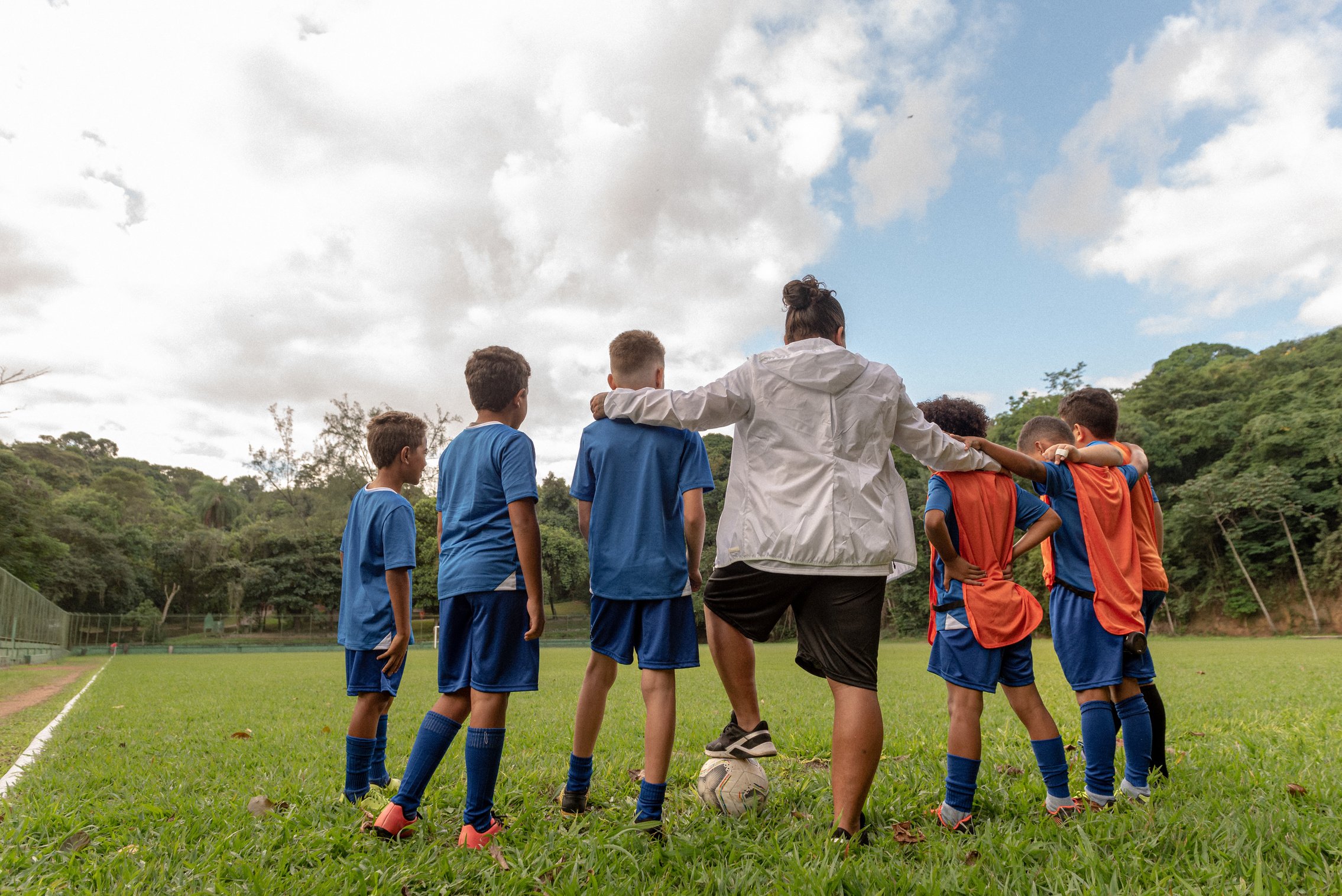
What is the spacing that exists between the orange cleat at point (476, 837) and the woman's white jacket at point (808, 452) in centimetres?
125

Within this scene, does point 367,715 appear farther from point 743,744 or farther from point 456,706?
point 743,744

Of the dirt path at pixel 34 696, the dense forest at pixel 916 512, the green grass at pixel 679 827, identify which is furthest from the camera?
the dense forest at pixel 916 512

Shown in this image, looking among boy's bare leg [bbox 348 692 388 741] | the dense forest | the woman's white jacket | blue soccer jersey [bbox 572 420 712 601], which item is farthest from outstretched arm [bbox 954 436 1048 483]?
the dense forest

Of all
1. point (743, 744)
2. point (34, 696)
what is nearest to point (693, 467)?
point (743, 744)

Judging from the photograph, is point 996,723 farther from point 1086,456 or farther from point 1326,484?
point 1326,484

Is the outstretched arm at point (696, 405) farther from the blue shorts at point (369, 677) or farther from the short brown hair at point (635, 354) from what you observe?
the blue shorts at point (369, 677)

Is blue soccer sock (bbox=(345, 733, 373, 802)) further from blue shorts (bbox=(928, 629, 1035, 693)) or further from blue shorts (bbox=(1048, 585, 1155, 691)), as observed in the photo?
blue shorts (bbox=(1048, 585, 1155, 691))

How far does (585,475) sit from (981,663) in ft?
5.66

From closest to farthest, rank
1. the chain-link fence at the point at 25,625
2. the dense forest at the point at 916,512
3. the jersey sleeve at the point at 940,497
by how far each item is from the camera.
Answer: the jersey sleeve at the point at 940,497 < the chain-link fence at the point at 25,625 < the dense forest at the point at 916,512

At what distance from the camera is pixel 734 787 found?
3082 mm

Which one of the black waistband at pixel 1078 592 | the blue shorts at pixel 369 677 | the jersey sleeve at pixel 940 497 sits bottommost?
the blue shorts at pixel 369 677

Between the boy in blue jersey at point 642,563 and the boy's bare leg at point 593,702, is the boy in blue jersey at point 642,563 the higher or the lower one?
the higher one

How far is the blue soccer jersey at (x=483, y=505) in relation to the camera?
2.84 metres

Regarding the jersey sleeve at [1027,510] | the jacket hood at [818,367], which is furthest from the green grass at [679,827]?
the jacket hood at [818,367]
